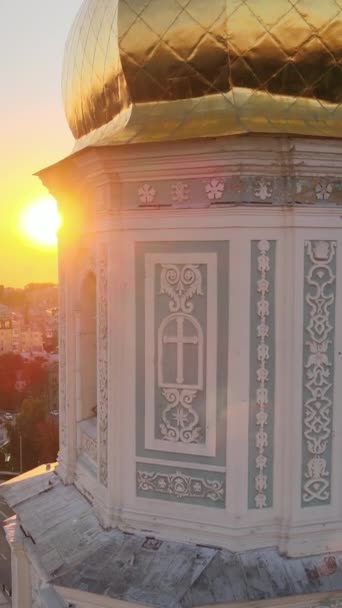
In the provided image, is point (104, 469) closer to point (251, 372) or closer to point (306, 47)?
point (251, 372)

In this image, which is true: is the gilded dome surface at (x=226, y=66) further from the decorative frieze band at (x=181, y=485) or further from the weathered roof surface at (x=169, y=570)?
the weathered roof surface at (x=169, y=570)

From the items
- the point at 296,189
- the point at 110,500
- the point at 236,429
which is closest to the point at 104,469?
the point at 110,500

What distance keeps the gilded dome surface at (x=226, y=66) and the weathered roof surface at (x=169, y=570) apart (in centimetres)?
269

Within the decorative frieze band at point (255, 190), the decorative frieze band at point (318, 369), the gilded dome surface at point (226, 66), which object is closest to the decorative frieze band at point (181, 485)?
the decorative frieze band at point (318, 369)

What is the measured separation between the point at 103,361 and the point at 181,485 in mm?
1047

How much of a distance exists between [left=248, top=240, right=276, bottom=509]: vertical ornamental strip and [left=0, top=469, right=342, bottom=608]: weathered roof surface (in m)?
0.41

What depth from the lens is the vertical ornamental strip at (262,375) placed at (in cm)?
390

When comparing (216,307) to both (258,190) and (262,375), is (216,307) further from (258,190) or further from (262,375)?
(258,190)

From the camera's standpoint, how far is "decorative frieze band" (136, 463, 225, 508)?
158 inches

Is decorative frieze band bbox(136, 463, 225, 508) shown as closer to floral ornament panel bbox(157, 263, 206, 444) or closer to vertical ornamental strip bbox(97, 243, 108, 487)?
floral ornament panel bbox(157, 263, 206, 444)

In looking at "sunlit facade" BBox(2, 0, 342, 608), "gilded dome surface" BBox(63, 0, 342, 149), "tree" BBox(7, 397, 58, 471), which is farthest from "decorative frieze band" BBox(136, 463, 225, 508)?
"tree" BBox(7, 397, 58, 471)

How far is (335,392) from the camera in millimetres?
4031

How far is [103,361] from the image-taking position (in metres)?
4.42

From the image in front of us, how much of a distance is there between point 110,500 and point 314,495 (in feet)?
4.68
